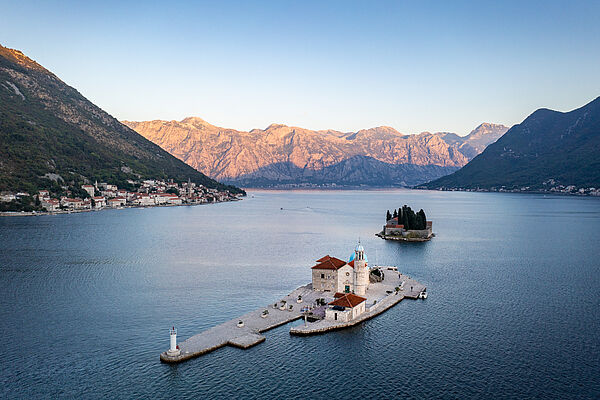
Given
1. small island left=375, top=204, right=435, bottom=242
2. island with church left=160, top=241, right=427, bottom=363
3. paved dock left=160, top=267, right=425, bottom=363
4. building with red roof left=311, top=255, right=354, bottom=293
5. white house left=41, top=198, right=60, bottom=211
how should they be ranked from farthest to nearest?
white house left=41, top=198, right=60, bottom=211, small island left=375, top=204, right=435, bottom=242, building with red roof left=311, top=255, right=354, bottom=293, island with church left=160, top=241, right=427, bottom=363, paved dock left=160, top=267, right=425, bottom=363

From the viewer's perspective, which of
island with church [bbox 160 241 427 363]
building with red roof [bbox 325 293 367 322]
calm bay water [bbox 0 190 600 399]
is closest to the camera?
calm bay water [bbox 0 190 600 399]

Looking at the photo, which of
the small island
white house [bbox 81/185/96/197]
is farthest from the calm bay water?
white house [bbox 81/185/96/197]

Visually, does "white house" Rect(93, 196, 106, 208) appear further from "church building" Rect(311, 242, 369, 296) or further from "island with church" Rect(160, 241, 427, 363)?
"church building" Rect(311, 242, 369, 296)

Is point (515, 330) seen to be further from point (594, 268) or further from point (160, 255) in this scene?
point (160, 255)

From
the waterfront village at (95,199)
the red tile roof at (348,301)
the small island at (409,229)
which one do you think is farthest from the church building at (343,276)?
the waterfront village at (95,199)

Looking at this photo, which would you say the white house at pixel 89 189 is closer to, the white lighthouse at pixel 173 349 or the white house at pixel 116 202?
the white house at pixel 116 202

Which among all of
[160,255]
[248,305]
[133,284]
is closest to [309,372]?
[248,305]

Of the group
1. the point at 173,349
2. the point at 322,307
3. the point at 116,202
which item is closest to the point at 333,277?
the point at 322,307

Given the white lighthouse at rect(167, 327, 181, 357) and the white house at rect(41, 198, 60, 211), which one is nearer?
the white lighthouse at rect(167, 327, 181, 357)
